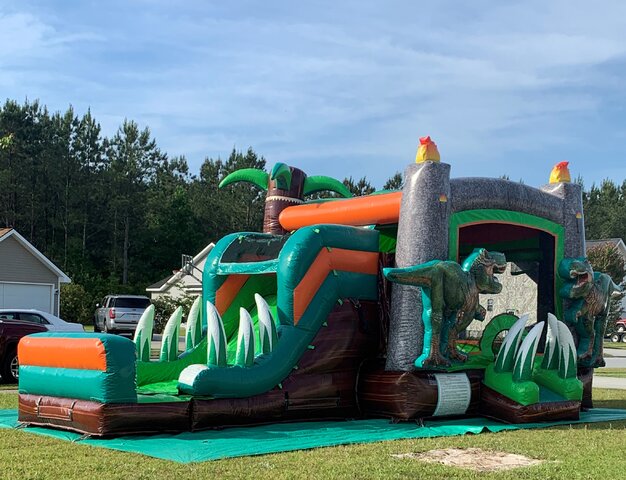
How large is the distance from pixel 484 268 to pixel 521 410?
1659 mm

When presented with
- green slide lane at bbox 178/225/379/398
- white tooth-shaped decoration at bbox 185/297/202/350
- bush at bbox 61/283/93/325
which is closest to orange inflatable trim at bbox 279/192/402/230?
green slide lane at bbox 178/225/379/398

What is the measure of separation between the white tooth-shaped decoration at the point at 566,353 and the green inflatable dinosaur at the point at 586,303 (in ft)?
2.08

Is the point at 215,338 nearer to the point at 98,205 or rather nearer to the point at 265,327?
the point at 265,327

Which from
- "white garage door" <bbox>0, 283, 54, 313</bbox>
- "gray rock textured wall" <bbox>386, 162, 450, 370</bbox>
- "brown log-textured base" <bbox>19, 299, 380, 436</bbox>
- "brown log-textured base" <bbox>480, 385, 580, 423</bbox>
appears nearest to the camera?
"brown log-textured base" <bbox>19, 299, 380, 436</bbox>

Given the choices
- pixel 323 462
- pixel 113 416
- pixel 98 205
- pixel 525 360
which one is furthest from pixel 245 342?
pixel 98 205

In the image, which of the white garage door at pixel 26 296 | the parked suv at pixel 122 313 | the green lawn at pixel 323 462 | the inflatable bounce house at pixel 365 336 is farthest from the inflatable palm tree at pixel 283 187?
the white garage door at pixel 26 296

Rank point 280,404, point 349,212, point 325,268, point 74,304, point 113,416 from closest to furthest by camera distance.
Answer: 1. point 113,416
2. point 280,404
3. point 325,268
4. point 349,212
5. point 74,304

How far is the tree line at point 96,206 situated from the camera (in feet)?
163

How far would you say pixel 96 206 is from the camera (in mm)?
51969

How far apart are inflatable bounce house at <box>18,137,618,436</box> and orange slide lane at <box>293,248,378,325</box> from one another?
15 millimetres

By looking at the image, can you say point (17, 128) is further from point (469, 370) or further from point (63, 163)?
point (469, 370)

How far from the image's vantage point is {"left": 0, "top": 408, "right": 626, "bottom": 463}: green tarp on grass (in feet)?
22.7

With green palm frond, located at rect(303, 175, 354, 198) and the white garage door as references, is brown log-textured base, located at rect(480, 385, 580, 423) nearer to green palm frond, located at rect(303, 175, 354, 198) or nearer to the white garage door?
green palm frond, located at rect(303, 175, 354, 198)

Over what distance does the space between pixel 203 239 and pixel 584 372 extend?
44420mm
